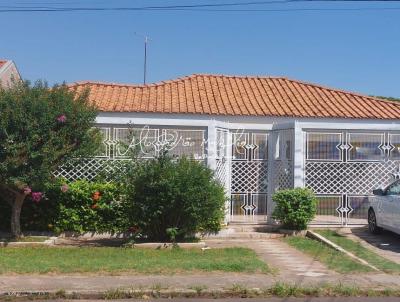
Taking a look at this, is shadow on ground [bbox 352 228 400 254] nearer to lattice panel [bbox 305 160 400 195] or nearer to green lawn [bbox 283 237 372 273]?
lattice panel [bbox 305 160 400 195]

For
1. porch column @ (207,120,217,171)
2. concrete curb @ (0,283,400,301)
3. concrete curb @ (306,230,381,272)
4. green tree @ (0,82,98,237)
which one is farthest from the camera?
porch column @ (207,120,217,171)

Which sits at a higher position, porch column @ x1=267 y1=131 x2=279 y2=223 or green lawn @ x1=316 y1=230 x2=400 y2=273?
porch column @ x1=267 y1=131 x2=279 y2=223

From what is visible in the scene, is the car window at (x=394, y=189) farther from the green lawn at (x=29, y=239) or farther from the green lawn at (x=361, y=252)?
the green lawn at (x=29, y=239)

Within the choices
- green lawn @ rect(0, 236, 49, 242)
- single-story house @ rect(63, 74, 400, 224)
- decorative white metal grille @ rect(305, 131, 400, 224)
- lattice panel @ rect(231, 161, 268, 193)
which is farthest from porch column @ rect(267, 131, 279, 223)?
green lawn @ rect(0, 236, 49, 242)

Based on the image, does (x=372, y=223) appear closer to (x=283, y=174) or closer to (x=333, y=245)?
(x=333, y=245)

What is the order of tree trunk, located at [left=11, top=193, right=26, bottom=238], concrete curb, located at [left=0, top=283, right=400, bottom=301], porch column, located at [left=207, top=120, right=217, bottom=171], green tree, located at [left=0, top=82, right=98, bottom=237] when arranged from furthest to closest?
porch column, located at [left=207, top=120, right=217, bottom=171] < tree trunk, located at [left=11, top=193, right=26, bottom=238] < green tree, located at [left=0, top=82, right=98, bottom=237] < concrete curb, located at [left=0, top=283, right=400, bottom=301]

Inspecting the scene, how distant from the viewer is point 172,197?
11.9 meters

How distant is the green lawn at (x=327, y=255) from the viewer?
1001cm

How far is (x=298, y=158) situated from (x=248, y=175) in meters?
1.32

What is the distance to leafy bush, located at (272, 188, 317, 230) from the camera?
13625 millimetres

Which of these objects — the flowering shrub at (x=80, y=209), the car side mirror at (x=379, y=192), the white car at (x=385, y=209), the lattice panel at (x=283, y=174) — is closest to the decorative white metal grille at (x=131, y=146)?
the flowering shrub at (x=80, y=209)

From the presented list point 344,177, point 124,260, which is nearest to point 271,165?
point 344,177

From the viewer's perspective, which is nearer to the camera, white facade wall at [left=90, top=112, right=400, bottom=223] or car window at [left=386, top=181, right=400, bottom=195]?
car window at [left=386, top=181, right=400, bottom=195]

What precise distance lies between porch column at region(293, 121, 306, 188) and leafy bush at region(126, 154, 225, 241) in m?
2.40
